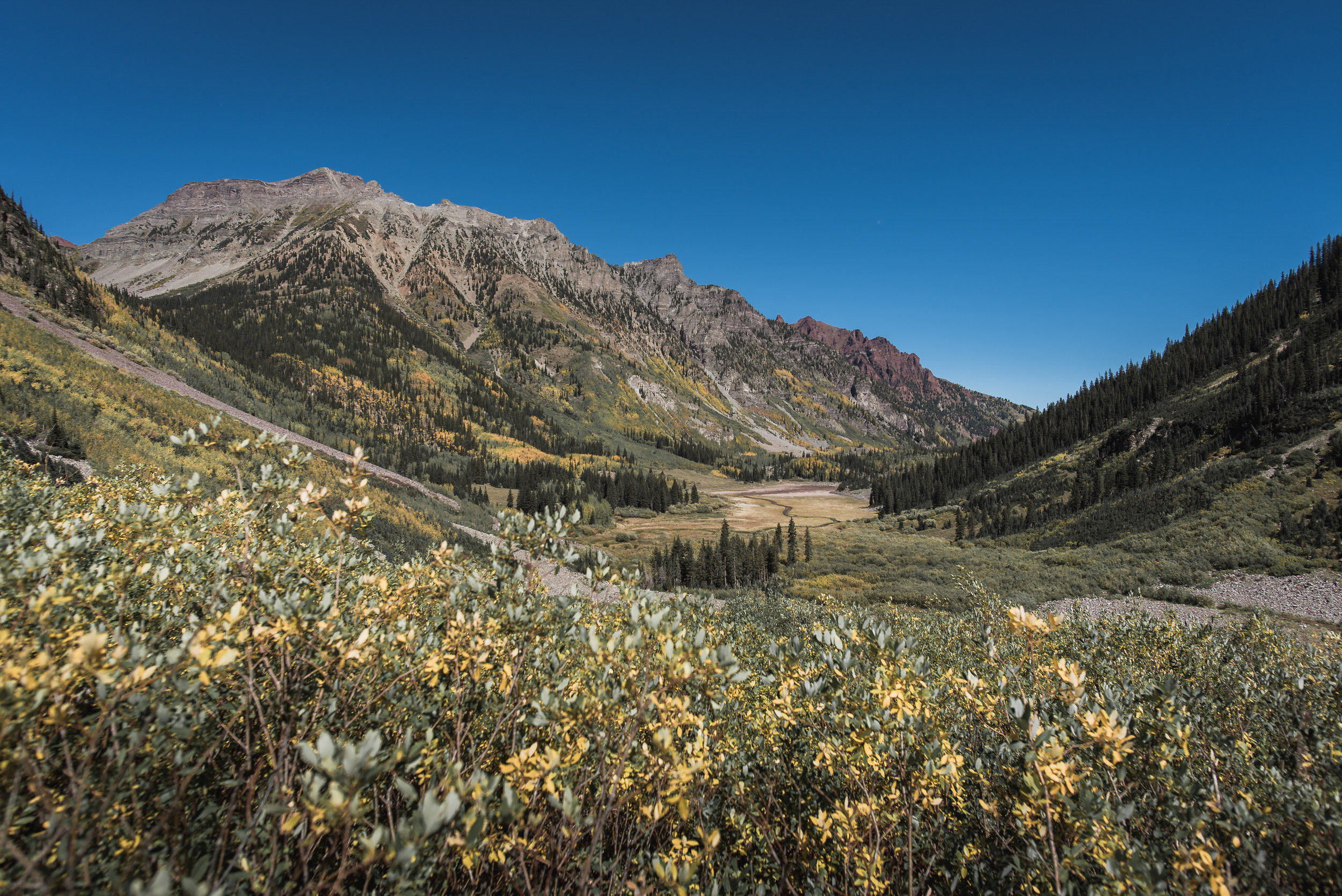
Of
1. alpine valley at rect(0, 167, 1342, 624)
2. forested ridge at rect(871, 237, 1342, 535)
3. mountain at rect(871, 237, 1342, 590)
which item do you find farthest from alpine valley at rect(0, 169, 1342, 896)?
forested ridge at rect(871, 237, 1342, 535)

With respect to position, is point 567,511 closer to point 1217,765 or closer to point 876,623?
point 876,623

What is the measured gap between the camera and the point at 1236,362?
263 feet

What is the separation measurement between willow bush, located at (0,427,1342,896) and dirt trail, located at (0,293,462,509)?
130 ft

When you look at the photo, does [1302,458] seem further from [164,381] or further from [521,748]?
[164,381]

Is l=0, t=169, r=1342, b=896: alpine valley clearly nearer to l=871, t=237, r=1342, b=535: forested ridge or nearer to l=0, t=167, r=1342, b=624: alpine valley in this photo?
l=0, t=167, r=1342, b=624: alpine valley

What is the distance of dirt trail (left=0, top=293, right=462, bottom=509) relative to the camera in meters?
46.9

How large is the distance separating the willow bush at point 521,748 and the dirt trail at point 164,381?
3958 centimetres

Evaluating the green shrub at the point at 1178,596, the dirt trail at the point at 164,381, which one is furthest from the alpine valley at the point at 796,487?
the dirt trail at the point at 164,381

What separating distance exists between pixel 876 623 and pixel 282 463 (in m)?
6.99

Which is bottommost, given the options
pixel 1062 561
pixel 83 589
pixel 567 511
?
pixel 1062 561

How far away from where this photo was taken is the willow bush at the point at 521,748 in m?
2.53

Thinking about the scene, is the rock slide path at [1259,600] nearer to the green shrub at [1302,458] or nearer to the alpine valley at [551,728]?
the green shrub at [1302,458]

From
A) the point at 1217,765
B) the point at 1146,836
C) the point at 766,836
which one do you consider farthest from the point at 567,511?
the point at 1217,765

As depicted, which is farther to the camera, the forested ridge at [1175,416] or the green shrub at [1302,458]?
the forested ridge at [1175,416]
